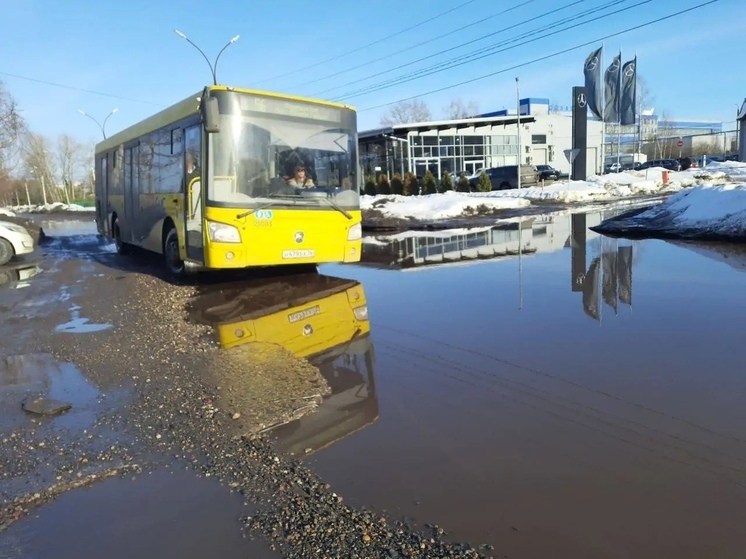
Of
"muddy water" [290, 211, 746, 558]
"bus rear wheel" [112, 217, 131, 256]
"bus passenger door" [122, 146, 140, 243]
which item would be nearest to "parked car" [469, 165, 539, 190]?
"bus rear wheel" [112, 217, 131, 256]

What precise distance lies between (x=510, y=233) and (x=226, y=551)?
16.3 metres

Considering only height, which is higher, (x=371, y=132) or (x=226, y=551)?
(x=371, y=132)

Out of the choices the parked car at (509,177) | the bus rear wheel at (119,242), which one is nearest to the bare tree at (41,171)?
the parked car at (509,177)

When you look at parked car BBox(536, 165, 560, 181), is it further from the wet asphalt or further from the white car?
the wet asphalt

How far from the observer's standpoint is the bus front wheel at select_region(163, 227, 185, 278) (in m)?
11.3

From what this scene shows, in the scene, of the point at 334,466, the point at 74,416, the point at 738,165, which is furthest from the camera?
the point at 738,165

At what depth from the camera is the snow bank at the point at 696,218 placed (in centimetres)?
1373

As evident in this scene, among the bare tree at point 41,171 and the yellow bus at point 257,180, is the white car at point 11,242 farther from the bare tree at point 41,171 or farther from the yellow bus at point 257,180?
the bare tree at point 41,171

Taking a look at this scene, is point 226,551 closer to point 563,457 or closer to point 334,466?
point 334,466

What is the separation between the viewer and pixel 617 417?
4.29 metres

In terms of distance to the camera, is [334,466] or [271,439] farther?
[271,439]

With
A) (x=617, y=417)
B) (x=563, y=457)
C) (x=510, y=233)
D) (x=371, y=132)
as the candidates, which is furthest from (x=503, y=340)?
(x=371, y=132)

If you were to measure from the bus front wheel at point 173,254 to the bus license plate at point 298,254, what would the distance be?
249 cm

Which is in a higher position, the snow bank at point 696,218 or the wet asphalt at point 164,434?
the snow bank at point 696,218
